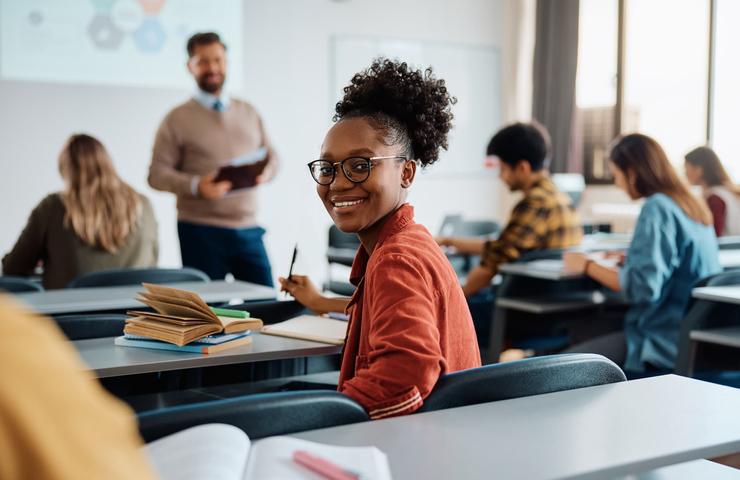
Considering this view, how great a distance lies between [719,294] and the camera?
108 inches

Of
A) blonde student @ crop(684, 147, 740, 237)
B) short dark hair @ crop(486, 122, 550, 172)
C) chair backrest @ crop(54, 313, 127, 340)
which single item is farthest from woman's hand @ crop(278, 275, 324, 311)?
blonde student @ crop(684, 147, 740, 237)

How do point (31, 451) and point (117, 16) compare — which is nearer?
point (31, 451)

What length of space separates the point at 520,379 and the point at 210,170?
2917 millimetres

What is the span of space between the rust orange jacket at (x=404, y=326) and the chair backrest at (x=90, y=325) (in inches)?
33.0

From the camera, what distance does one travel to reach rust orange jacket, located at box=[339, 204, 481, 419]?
4.40 ft

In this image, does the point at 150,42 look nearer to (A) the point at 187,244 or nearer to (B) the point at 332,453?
(A) the point at 187,244

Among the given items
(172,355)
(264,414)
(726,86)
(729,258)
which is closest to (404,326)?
(264,414)

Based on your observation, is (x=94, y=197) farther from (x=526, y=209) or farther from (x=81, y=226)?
(x=526, y=209)

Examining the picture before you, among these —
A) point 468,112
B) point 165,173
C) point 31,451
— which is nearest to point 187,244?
point 165,173

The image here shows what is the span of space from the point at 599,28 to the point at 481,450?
716cm

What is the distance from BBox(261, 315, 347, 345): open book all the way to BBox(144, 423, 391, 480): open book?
1.04 m

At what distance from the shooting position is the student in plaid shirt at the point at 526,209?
390 cm

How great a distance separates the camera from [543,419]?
1.27 metres

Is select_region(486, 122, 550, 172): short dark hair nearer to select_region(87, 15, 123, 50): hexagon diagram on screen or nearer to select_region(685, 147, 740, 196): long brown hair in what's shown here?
select_region(685, 147, 740, 196): long brown hair
